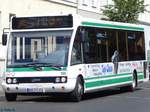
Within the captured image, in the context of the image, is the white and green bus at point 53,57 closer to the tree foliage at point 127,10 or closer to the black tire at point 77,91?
the black tire at point 77,91

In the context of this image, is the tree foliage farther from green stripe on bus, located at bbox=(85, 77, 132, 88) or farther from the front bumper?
Result: the front bumper

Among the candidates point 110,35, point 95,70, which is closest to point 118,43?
point 110,35

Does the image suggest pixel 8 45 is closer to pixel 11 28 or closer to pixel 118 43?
pixel 11 28

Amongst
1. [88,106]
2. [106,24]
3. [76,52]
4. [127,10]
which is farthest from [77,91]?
[127,10]

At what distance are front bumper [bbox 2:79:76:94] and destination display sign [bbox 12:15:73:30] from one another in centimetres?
189

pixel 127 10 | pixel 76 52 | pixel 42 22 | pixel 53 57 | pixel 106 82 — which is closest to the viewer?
pixel 53 57

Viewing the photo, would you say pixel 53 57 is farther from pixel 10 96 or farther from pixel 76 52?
pixel 10 96

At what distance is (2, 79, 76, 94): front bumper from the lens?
61.7 feet

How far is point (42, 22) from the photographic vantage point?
64.4 ft

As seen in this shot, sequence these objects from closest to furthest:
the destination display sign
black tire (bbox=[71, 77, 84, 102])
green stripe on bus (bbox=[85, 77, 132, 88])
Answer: black tire (bbox=[71, 77, 84, 102]), the destination display sign, green stripe on bus (bbox=[85, 77, 132, 88])

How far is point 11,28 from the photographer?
19812mm

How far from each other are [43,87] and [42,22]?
2.17m

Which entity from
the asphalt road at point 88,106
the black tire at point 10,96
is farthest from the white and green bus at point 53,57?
the asphalt road at point 88,106

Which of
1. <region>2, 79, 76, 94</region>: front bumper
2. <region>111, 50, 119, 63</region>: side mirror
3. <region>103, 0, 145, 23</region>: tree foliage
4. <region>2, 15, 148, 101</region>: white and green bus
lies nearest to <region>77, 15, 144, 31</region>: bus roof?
<region>2, 15, 148, 101</region>: white and green bus
